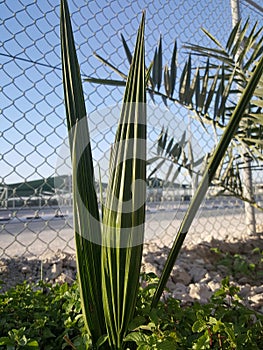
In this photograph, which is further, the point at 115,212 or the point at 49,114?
the point at 49,114

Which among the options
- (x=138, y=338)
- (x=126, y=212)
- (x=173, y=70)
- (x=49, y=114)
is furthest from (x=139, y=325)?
(x=49, y=114)

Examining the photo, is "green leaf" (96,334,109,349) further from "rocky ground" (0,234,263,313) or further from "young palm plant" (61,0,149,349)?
"rocky ground" (0,234,263,313)

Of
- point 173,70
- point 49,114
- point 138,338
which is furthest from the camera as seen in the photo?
point 49,114

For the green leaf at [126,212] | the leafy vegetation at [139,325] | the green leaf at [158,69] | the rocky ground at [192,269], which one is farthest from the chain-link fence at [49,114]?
the green leaf at [126,212]

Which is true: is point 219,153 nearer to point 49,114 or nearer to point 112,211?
point 112,211

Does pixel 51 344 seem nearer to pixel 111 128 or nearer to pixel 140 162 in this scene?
pixel 140 162

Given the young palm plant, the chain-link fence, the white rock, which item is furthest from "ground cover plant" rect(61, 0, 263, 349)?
the white rock

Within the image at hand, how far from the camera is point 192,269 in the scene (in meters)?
1.23

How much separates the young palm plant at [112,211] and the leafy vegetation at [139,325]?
3 centimetres

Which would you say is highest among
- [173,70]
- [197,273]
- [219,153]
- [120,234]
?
[173,70]

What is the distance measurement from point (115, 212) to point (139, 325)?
0.53 ft

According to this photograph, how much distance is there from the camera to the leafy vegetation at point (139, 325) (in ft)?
1.46

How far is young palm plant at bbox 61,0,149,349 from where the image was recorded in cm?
44

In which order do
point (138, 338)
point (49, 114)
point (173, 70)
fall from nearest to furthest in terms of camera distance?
point (138, 338), point (173, 70), point (49, 114)
